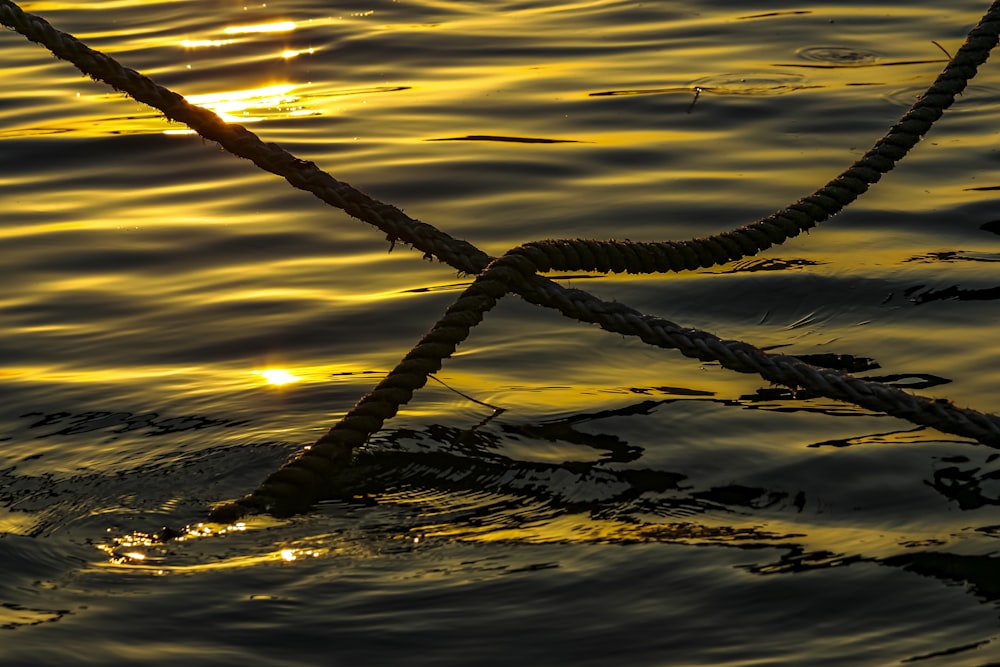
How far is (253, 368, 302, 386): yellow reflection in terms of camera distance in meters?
3.93

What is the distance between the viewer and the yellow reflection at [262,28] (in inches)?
323

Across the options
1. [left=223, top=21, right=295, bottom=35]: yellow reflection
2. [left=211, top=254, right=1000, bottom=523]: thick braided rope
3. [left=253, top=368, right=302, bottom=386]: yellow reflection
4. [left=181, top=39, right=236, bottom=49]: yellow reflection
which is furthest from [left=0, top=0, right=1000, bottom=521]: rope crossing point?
[left=223, top=21, right=295, bottom=35]: yellow reflection

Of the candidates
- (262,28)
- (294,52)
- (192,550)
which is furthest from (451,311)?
(262,28)

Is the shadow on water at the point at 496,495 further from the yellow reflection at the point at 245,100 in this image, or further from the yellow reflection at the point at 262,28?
the yellow reflection at the point at 262,28

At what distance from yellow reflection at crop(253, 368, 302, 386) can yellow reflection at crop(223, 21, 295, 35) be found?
176 inches

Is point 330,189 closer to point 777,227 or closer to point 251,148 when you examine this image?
point 251,148

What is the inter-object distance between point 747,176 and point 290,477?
109 inches

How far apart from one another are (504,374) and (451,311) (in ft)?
2.47

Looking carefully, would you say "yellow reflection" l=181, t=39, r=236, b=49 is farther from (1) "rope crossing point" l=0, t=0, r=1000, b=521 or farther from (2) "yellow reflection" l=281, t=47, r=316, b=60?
(1) "rope crossing point" l=0, t=0, r=1000, b=521

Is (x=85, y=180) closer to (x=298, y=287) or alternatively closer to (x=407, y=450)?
(x=298, y=287)

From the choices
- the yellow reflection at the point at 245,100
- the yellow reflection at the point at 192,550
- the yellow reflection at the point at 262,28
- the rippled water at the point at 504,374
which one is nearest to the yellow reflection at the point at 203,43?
the yellow reflection at the point at 262,28

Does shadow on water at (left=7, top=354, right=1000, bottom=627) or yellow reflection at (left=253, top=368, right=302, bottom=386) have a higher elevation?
yellow reflection at (left=253, top=368, right=302, bottom=386)

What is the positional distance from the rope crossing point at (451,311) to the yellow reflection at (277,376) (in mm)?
613

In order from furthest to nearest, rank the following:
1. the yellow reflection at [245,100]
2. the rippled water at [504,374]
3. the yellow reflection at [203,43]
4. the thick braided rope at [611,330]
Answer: the yellow reflection at [203,43] < the yellow reflection at [245,100] < the thick braided rope at [611,330] < the rippled water at [504,374]
